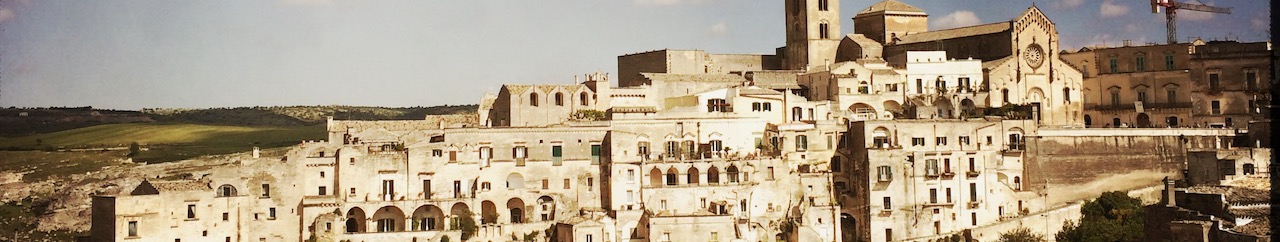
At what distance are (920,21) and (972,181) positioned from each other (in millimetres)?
19344

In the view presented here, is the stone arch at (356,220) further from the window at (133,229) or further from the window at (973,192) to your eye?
the window at (973,192)

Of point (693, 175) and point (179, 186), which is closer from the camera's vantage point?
point (179, 186)

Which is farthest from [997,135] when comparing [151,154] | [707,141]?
[151,154]

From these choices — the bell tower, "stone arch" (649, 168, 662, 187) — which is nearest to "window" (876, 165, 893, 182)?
"stone arch" (649, 168, 662, 187)

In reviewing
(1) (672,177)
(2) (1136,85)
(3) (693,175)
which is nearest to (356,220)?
(1) (672,177)

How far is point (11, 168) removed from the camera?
7175 centimetres

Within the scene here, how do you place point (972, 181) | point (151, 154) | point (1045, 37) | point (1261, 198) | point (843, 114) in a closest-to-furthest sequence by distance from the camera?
point (1261, 198), point (972, 181), point (843, 114), point (1045, 37), point (151, 154)

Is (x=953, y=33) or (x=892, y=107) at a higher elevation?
(x=953, y=33)

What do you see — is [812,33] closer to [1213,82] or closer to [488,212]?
[1213,82]

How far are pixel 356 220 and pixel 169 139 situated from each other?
33139mm

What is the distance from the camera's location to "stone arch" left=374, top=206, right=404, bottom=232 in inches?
2255

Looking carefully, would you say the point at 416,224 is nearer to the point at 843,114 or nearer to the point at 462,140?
the point at 462,140

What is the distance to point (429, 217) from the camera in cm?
5791

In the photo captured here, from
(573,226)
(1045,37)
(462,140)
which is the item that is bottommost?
(573,226)
